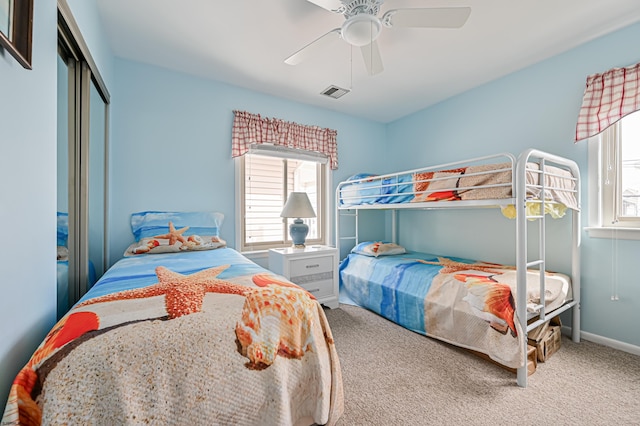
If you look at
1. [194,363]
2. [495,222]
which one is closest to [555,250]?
[495,222]

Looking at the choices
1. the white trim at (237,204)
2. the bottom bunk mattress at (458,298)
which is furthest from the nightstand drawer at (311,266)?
the white trim at (237,204)

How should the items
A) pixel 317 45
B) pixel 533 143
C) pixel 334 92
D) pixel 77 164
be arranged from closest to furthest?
pixel 77 164, pixel 317 45, pixel 533 143, pixel 334 92

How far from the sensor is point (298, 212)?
2.76 metres

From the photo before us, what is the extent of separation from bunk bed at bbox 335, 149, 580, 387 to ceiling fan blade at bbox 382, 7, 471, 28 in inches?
32.8

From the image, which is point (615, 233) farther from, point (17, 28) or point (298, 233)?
point (17, 28)

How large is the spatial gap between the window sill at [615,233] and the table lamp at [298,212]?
2.33m

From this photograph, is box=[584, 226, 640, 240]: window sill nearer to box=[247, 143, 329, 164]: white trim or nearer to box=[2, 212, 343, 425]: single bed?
box=[2, 212, 343, 425]: single bed

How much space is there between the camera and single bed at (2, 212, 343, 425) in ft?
2.24

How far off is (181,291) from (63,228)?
82cm

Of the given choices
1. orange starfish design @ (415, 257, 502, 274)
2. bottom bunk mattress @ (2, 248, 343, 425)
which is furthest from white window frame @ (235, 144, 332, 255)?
bottom bunk mattress @ (2, 248, 343, 425)

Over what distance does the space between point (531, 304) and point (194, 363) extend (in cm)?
204

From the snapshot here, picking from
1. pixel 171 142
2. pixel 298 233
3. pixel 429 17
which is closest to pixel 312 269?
pixel 298 233

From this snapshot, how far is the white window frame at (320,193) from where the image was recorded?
2883 millimetres

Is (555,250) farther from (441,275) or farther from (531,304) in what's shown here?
(441,275)
